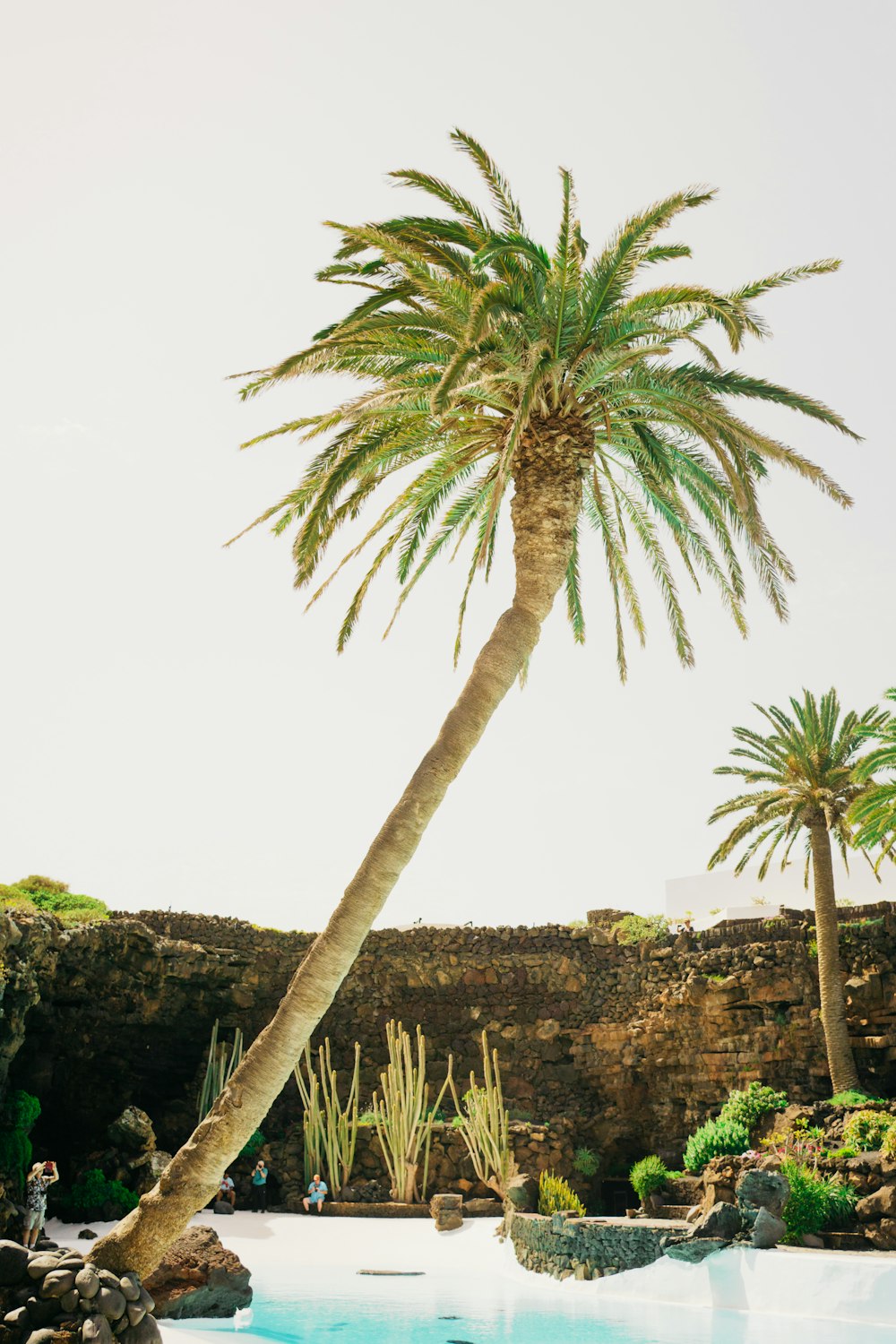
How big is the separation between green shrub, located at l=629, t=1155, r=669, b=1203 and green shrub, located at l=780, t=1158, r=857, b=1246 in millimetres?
5426

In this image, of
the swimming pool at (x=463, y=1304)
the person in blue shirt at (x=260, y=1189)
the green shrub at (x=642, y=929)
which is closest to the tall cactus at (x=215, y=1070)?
the person in blue shirt at (x=260, y=1189)

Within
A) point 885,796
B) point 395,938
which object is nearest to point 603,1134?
point 395,938

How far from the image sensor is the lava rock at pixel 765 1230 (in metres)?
13.8

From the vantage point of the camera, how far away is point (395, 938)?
91.6 ft

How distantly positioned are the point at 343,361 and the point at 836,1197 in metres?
12.2

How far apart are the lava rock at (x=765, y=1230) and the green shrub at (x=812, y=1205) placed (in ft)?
1.78

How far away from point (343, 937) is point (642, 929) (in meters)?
20.2

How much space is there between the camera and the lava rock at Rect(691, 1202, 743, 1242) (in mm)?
14031

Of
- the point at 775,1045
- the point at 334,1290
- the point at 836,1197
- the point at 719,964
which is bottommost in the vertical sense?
the point at 334,1290

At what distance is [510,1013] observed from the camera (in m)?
27.3

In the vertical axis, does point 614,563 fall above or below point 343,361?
below

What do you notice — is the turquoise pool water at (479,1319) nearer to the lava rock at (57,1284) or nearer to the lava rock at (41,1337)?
the lava rock at (57,1284)

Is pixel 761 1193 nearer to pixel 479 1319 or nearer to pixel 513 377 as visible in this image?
pixel 479 1319

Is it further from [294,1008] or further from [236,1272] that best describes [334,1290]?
[294,1008]
